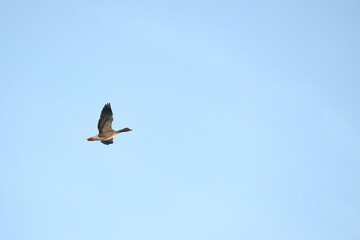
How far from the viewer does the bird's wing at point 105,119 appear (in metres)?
48.5

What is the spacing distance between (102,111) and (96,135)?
11.7 feet

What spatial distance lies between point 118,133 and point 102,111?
12.8ft

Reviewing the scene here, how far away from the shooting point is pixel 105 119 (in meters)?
49.0

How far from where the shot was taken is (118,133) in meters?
51.2

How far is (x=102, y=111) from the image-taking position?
48500 mm

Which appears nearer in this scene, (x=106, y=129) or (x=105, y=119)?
(x=105, y=119)

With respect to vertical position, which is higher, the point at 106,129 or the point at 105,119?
the point at 105,119

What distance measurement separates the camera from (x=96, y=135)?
50.6 metres

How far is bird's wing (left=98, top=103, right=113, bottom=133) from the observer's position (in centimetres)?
4853

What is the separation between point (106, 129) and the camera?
5019cm

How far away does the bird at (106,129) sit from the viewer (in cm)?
4862

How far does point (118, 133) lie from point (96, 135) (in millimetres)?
2512

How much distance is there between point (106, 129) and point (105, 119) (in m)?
1.67

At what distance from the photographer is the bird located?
48.6 meters
